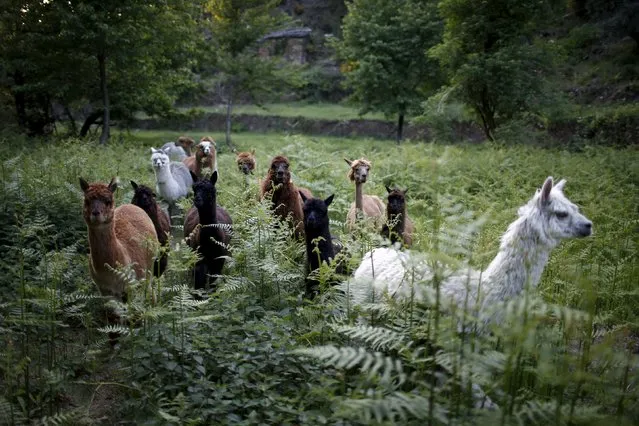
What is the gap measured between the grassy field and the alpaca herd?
96.0ft

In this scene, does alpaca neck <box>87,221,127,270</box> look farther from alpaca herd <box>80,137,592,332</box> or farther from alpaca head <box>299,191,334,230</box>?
alpaca head <box>299,191,334,230</box>

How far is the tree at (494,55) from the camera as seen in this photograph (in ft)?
62.3

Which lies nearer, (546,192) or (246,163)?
(546,192)

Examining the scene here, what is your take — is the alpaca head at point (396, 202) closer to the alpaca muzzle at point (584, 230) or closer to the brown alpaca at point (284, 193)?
the brown alpaca at point (284, 193)

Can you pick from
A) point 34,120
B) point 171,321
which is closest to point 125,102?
point 34,120

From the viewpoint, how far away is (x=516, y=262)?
4578 millimetres

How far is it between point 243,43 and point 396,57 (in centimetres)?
891

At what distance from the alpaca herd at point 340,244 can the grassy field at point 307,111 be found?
29.3m

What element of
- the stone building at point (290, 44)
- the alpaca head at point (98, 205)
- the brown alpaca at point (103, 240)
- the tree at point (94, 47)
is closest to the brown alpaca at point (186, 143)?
the tree at point (94, 47)

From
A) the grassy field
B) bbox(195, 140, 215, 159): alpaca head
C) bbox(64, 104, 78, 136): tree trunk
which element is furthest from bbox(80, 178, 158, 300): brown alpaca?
the grassy field

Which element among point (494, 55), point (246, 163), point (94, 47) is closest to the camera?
point (246, 163)

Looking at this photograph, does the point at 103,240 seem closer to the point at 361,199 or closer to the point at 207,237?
the point at 207,237

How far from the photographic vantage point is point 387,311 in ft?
14.1

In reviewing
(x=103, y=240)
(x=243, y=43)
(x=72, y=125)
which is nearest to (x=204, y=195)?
(x=103, y=240)
